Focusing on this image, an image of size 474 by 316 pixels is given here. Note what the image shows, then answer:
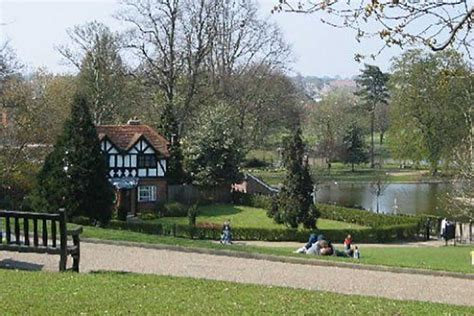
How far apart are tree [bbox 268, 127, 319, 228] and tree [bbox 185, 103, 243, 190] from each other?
907 cm

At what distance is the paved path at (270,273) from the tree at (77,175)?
9.79m

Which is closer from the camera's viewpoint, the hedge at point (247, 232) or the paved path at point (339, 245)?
the paved path at point (339, 245)

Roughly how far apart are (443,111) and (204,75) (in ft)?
64.5

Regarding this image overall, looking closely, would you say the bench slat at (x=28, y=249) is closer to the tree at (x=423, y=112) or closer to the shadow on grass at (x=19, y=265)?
the shadow on grass at (x=19, y=265)

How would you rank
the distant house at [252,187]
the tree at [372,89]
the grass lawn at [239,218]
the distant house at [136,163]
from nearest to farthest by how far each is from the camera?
the grass lawn at [239,218]
the distant house at [136,163]
the distant house at [252,187]
the tree at [372,89]

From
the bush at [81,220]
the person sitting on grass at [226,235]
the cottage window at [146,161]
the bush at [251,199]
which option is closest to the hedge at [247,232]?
the person sitting on grass at [226,235]

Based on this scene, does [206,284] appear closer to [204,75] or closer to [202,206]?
[202,206]

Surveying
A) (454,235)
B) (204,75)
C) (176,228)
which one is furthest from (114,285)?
(204,75)

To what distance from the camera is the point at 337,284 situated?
46.2 ft

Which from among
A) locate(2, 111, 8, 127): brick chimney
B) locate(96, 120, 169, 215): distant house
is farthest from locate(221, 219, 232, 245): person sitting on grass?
locate(2, 111, 8, 127): brick chimney

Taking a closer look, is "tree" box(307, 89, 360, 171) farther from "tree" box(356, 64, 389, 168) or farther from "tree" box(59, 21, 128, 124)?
"tree" box(59, 21, 128, 124)

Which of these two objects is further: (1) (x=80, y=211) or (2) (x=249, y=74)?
(2) (x=249, y=74)

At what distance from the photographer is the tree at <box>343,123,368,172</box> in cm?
7650

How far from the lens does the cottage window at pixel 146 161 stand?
4119 centimetres
